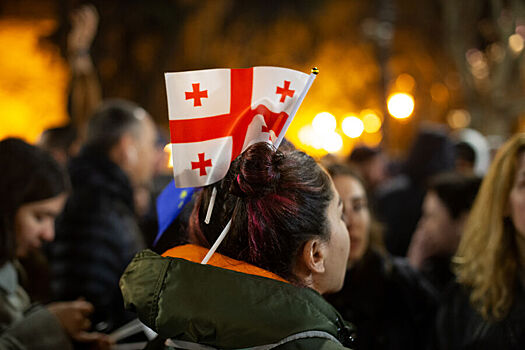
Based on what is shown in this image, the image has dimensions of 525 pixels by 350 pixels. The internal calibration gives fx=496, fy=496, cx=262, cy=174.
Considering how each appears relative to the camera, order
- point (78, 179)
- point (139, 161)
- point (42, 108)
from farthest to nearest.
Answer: point (42, 108)
point (139, 161)
point (78, 179)

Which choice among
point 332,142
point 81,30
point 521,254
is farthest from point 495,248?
point 332,142

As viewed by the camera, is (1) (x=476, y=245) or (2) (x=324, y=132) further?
(2) (x=324, y=132)

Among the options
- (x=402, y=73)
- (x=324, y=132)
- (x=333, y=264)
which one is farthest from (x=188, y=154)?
(x=402, y=73)

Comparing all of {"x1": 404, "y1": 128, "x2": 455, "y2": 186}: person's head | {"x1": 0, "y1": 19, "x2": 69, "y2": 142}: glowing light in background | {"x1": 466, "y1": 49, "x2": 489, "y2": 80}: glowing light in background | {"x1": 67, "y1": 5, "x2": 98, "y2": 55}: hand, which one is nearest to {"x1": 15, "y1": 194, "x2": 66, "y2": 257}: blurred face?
{"x1": 67, "y1": 5, "x2": 98, "y2": 55}: hand

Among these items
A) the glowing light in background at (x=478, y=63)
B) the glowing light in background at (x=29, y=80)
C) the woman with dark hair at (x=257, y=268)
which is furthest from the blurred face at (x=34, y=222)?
the glowing light in background at (x=478, y=63)

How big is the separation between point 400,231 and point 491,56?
888 centimetres

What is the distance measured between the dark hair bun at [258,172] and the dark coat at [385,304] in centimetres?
140

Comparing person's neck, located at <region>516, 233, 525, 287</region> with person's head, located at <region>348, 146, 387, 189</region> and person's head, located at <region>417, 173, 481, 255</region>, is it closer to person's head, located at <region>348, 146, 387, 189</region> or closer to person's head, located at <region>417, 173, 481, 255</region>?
person's head, located at <region>417, 173, 481, 255</region>

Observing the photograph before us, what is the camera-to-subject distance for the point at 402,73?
74.7ft

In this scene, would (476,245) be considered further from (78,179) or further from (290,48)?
(290,48)

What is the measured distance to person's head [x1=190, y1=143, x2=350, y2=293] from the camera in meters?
1.44

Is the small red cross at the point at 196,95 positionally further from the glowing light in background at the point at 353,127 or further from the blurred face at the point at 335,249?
the glowing light in background at the point at 353,127

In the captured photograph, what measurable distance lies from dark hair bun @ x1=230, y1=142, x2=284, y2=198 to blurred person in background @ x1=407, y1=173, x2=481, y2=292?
223 centimetres

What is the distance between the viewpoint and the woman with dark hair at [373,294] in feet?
8.80
